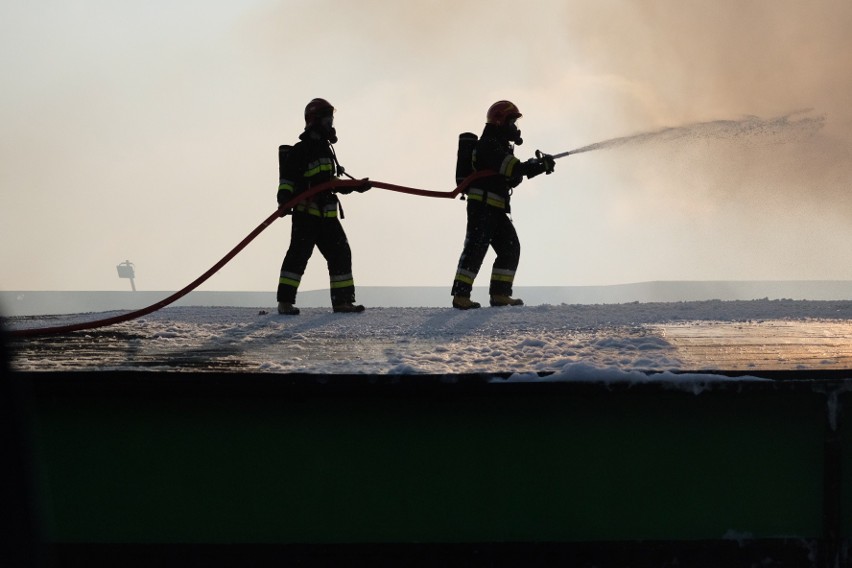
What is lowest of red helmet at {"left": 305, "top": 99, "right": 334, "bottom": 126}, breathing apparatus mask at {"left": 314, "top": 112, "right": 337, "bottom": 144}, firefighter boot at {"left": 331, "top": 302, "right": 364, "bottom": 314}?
firefighter boot at {"left": 331, "top": 302, "right": 364, "bottom": 314}

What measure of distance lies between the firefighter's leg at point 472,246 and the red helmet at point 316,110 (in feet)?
5.48

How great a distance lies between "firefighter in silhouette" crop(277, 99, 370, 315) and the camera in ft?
27.9

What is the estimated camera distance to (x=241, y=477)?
4.38 metres

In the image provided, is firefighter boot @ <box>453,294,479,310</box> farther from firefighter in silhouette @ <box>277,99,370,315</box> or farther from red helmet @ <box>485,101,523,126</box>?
red helmet @ <box>485,101,523,126</box>

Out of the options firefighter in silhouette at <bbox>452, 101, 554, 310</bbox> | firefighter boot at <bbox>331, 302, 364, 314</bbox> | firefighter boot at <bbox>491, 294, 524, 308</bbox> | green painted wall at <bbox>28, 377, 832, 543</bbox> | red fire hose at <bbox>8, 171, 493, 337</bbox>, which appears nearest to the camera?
green painted wall at <bbox>28, 377, 832, 543</bbox>

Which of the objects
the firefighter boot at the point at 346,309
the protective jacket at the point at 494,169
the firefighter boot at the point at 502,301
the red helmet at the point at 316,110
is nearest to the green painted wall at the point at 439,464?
the firefighter boot at the point at 346,309

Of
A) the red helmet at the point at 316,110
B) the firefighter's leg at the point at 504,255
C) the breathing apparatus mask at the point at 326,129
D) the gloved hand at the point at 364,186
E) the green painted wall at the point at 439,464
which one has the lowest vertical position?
the green painted wall at the point at 439,464

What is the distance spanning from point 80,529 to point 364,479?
4.88ft

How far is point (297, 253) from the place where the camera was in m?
8.66

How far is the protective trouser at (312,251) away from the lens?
8.60 m

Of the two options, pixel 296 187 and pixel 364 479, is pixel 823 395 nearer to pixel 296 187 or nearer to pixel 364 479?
pixel 364 479

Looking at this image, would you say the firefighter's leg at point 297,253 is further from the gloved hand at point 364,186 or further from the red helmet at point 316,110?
the red helmet at point 316,110

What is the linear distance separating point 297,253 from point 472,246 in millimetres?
1737

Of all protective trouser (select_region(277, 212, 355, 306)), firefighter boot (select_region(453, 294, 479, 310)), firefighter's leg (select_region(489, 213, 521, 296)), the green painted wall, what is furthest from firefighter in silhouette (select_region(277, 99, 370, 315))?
the green painted wall
